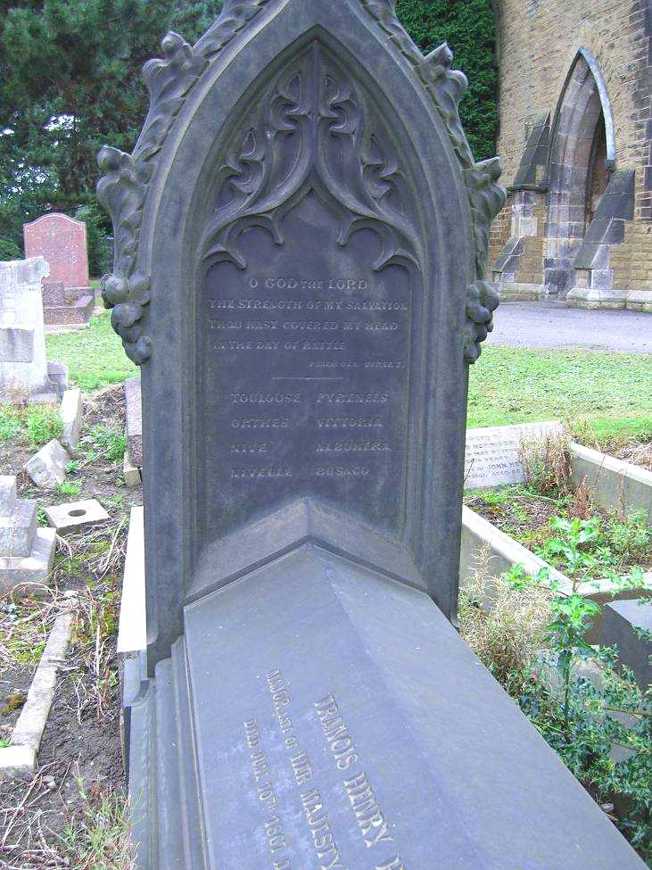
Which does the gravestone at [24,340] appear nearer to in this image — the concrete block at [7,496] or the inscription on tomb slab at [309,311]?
the concrete block at [7,496]

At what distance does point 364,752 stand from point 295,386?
48.8 inches

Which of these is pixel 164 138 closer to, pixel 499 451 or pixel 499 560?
pixel 499 560

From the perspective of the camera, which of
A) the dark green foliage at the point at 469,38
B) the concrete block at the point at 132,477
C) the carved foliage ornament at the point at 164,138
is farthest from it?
the dark green foliage at the point at 469,38

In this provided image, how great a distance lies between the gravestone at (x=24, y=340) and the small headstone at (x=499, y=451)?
158 inches

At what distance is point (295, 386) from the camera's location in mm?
2660

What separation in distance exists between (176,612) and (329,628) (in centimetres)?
70

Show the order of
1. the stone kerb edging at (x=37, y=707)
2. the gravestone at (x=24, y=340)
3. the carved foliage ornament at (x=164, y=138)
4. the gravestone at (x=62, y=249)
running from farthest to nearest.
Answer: the gravestone at (x=62, y=249) < the gravestone at (x=24, y=340) < the stone kerb edging at (x=37, y=707) < the carved foliage ornament at (x=164, y=138)

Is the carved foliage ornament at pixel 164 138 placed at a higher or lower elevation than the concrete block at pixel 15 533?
higher

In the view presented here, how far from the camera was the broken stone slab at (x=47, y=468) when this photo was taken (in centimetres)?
583

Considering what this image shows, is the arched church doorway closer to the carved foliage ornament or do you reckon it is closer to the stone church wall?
the stone church wall

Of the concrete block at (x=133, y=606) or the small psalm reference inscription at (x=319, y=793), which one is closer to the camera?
the small psalm reference inscription at (x=319, y=793)

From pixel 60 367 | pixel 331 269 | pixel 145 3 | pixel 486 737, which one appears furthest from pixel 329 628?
pixel 145 3

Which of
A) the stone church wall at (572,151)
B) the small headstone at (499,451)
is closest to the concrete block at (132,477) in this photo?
the small headstone at (499,451)

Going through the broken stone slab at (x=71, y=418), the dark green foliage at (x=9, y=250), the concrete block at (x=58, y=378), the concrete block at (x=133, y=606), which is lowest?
the concrete block at (x=133, y=606)
